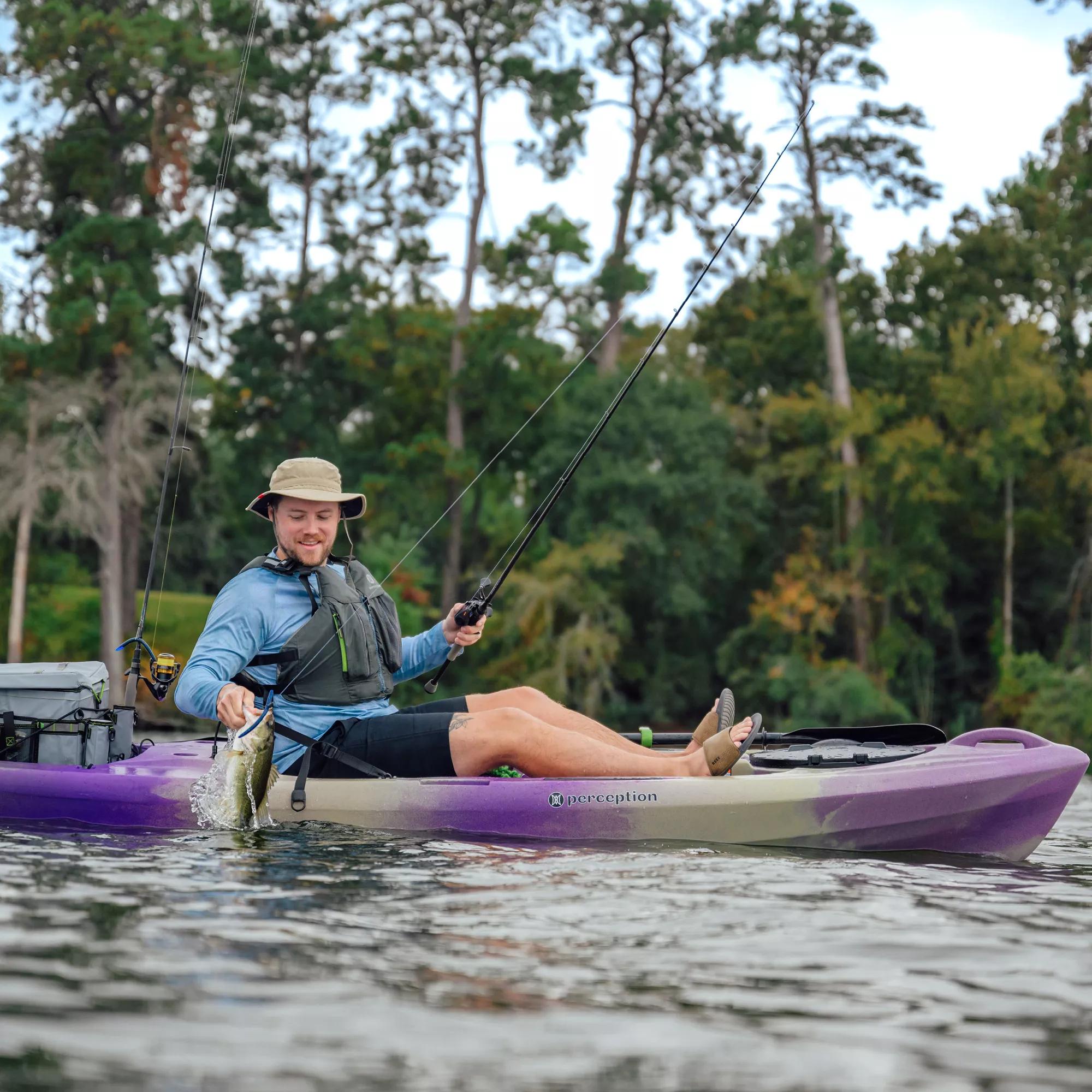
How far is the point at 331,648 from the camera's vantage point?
527cm

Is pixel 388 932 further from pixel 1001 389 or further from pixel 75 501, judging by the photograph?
pixel 1001 389

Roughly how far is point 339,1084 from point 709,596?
23745 mm

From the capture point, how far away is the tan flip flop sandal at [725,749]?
17.3ft

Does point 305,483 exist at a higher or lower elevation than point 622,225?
lower

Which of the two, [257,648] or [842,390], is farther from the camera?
[842,390]

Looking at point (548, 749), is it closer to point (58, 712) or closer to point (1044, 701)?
point (58, 712)

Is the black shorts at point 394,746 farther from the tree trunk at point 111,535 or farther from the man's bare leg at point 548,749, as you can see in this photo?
the tree trunk at point 111,535

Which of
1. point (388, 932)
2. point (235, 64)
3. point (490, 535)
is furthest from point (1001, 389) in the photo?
point (388, 932)

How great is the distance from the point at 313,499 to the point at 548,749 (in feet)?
3.92

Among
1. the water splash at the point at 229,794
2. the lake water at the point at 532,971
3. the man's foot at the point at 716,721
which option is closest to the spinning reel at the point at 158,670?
the water splash at the point at 229,794

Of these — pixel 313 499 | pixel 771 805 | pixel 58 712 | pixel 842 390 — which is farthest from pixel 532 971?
pixel 842 390

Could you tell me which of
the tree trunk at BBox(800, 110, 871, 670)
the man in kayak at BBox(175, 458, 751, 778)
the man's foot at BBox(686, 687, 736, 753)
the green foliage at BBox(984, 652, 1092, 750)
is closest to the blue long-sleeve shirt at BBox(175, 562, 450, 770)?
the man in kayak at BBox(175, 458, 751, 778)

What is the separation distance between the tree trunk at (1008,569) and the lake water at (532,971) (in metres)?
20.3

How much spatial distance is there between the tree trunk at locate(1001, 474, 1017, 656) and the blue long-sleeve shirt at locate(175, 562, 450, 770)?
20.1m
